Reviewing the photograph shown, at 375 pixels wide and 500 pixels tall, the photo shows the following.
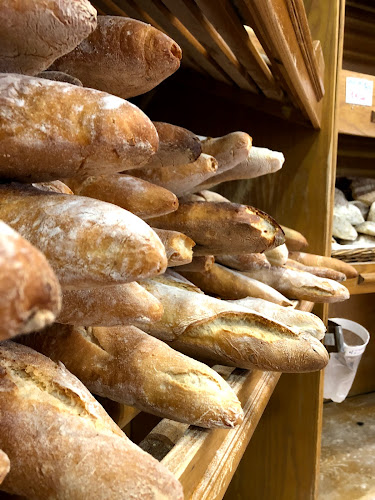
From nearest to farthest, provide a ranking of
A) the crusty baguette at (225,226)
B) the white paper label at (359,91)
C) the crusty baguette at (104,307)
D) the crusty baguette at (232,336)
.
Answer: the crusty baguette at (104,307), the crusty baguette at (232,336), the crusty baguette at (225,226), the white paper label at (359,91)

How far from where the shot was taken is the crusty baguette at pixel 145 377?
514mm

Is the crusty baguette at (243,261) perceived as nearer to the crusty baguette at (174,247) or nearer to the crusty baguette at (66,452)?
the crusty baguette at (174,247)

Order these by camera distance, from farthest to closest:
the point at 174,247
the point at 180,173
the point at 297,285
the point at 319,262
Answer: the point at 319,262 → the point at 297,285 → the point at 180,173 → the point at 174,247

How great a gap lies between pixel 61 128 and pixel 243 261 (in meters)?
0.72

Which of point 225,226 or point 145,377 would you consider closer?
point 145,377

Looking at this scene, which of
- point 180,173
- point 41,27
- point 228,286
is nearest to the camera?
point 41,27

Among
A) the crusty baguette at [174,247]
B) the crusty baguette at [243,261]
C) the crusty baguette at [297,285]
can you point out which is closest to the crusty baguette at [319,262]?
the crusty baguette at [297,285]

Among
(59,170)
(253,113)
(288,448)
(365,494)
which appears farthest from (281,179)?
(59,170)

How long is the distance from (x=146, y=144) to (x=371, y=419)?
7.57ft

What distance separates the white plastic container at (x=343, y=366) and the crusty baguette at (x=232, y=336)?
3.42ft

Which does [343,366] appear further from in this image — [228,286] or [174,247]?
[174,247]

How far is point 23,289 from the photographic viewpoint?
17cm

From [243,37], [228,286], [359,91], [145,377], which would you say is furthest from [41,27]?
[359,91]

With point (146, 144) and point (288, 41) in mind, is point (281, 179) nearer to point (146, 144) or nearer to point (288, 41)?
point (288, 41)
